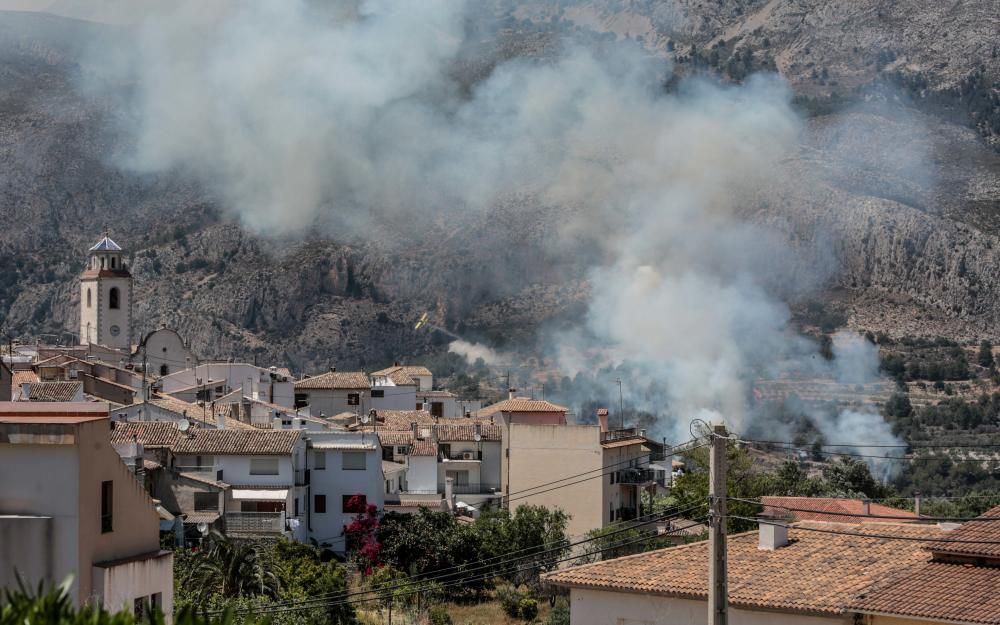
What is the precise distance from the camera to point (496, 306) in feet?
620

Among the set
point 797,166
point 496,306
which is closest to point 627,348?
point 496,306

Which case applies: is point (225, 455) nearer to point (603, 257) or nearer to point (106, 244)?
point (106, 244)

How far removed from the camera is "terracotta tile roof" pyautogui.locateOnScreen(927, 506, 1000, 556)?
89.0 ft

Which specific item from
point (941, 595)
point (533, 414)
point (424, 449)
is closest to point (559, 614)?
point (941, 595)

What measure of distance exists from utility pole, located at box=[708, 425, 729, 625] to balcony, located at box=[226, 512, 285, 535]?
3480 centimetres

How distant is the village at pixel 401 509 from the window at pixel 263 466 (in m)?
0.05

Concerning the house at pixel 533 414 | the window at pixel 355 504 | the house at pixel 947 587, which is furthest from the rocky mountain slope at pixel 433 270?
the house at pixel 947 587

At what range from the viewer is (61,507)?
20.6 metres

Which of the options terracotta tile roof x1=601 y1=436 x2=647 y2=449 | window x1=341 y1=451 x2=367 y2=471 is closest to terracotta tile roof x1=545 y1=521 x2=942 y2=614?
window x1=341 y1=451 x2=367 y2=471

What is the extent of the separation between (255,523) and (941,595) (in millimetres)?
33563

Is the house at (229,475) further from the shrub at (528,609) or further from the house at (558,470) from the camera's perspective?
the house at (558,470)

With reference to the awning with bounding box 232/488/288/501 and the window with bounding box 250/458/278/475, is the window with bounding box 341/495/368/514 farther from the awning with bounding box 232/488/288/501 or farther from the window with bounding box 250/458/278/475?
the awning with bounding box 232/488/288/501

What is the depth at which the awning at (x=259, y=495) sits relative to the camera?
5822 cm

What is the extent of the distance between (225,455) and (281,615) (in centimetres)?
2052
